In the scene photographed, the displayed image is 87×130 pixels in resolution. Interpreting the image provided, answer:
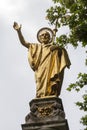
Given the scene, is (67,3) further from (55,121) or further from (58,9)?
(55,121)

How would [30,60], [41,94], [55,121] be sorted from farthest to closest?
[30,60] < [41,94] < [55,121]

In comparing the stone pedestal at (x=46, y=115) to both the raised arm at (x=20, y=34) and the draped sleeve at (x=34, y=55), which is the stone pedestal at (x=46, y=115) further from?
the raised arm at (x=20, y=34)

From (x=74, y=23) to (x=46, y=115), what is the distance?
284 inches

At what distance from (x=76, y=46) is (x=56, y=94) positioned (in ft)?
21.4

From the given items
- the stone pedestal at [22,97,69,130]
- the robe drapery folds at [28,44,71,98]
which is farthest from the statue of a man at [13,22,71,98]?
the stone pedestal at [22,97,69,130]

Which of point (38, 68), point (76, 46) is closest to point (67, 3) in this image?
point (76, 46)

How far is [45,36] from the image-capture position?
34.9 ft

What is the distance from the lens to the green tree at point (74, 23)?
1509 cm

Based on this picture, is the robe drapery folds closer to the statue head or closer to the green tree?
the statue head

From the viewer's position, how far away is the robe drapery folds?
9.57 metres

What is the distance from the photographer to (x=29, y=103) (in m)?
9.32

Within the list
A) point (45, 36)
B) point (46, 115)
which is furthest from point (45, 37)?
point (46, 115)

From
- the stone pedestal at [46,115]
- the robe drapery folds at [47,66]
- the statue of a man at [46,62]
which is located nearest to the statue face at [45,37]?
the statue of a man at [46,62]

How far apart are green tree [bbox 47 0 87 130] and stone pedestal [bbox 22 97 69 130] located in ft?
18.6
